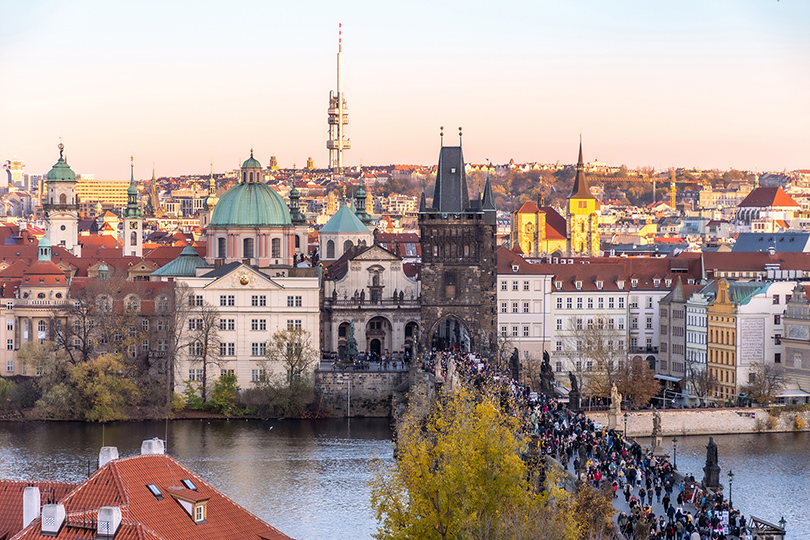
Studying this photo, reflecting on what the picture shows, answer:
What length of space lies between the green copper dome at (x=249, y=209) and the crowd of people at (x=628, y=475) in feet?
116

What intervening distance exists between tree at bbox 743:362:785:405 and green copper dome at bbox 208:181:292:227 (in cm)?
3146

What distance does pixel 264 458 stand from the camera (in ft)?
231

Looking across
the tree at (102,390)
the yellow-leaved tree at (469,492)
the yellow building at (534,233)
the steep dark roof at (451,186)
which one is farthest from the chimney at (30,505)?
the yellow building at (534,233)

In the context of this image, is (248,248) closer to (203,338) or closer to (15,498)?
(203,338)

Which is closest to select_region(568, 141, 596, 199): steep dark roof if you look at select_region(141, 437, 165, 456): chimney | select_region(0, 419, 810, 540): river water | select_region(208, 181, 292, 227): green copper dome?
select_region(208, 181, 292, 227): green copper dome

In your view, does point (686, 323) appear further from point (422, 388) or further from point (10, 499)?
point (10, 499)

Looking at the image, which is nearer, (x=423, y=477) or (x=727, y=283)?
(x=423, y=477)

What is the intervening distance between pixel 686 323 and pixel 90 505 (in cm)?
6492

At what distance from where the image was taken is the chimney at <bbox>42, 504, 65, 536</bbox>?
111 feet

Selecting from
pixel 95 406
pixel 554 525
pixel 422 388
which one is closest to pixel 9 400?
pixel 95 406

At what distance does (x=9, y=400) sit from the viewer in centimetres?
8325

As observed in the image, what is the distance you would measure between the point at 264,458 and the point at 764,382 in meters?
28.8

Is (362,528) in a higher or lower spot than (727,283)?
lower

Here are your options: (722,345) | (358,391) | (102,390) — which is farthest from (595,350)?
(102,390)
